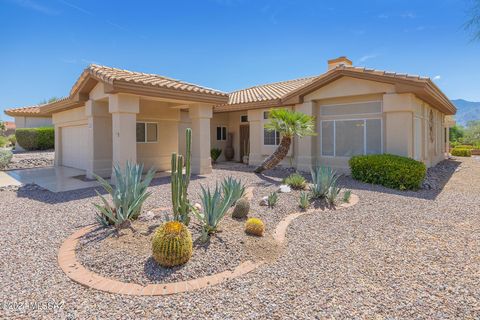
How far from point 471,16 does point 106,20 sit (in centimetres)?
1550

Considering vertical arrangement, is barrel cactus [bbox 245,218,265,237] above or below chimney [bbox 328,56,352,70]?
below

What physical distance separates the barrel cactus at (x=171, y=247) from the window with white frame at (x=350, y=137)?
11.8 metres

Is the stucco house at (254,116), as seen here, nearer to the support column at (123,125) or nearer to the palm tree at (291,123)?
the support column at (123,125)

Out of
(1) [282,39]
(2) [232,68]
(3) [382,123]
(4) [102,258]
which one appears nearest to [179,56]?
(2) [232,68]

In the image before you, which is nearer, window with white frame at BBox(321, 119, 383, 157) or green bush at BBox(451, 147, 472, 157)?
window with white frame at BBox(321, 119, 383, 157)

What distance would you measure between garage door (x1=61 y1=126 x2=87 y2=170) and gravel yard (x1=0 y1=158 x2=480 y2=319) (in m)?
9.42

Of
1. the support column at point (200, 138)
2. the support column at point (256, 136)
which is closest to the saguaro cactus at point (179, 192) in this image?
the support column at point (200, 138)

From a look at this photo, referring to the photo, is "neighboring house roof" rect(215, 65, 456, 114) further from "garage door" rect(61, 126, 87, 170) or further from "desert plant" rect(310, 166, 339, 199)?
"garage door" rect(61, 126, 87, 170)

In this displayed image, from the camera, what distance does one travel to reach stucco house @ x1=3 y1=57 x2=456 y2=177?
11.6 metres

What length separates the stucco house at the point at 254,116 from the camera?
456 inches

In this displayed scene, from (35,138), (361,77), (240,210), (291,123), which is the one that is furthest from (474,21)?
(35,138)

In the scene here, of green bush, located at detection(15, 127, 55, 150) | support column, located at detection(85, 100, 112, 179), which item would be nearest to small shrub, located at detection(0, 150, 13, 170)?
support column, located at detection(85, 100, 112, 179)

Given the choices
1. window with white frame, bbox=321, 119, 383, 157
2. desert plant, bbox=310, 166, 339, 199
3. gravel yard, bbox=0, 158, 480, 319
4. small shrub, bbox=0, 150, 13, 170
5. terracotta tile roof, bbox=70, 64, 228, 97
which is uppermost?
terracotta tile roof, bbox=70, 64, 228, 97

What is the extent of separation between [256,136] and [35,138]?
23.1 m
